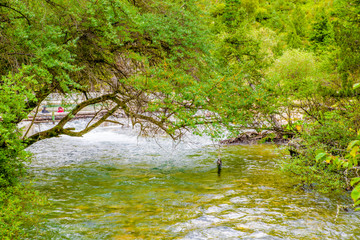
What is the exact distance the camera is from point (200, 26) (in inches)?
492

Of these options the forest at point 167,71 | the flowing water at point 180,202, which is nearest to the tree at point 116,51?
the forest at point 167,71

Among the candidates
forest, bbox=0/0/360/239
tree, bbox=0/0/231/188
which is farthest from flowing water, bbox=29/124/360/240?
tree, bbox=0/0/231/188

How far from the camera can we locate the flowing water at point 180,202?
8.23 metres

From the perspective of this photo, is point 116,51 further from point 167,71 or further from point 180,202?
point 180,202

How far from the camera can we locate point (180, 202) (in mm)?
10547

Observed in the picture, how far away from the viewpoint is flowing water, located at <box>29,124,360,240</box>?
8.23 metres

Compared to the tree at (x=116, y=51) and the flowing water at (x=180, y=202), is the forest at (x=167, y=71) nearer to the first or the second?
the tree at (x=116, y=51)

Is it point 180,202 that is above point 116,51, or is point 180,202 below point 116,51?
below

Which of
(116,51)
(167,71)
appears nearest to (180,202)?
(167,71)

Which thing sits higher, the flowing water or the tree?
the tree

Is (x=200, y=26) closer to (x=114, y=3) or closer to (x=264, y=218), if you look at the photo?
(x=114, y=3)

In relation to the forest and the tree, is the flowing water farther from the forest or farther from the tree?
the tree

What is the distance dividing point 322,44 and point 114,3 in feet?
134

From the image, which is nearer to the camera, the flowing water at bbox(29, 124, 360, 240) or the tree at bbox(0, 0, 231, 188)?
the flowing water at bbox(29, 124, 360, 240)
